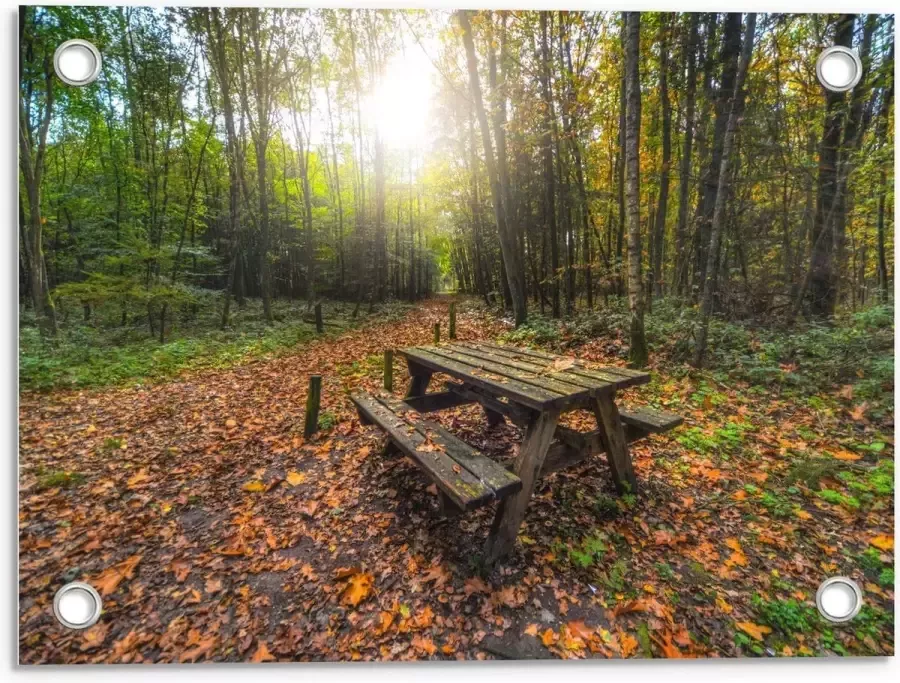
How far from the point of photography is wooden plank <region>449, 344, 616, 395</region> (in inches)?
92.8

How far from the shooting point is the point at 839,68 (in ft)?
6.66

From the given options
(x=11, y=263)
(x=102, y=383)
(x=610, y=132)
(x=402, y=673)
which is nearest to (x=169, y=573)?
(x=402, y=673)

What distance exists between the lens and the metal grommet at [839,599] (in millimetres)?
1741

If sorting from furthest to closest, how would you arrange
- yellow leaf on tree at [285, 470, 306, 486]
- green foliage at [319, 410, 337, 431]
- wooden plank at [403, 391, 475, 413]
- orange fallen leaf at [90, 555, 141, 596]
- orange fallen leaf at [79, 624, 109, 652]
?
1. green foliage at [319, 410, 337, 431]
2. wooden plank at [403, 391, 475, 413]
3. yellow leaf on tree at [285, 470, 306, 486]
4. orange fallen leaf at [90, 555, 141, 596]
5. orange fallen leaf at [79, 624, 109, 652]

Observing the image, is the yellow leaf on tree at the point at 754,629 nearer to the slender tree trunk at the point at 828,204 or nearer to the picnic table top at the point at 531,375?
the picnic table top at the point at 531,375

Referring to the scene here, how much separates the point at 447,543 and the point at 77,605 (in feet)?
6.43

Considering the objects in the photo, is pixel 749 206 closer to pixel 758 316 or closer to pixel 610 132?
pixel 758 316

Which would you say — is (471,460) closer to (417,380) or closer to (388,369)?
(417,380)

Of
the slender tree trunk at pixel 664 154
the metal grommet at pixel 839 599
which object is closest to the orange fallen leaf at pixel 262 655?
the metal grommet at pixel 839 599

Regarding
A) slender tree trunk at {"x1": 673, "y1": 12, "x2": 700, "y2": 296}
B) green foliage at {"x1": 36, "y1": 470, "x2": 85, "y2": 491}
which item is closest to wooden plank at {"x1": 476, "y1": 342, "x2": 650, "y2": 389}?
green foliage at {"x1": 36, "y1": 470, "x2": 85, "y2": 491}

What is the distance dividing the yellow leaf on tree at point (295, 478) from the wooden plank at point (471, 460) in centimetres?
114

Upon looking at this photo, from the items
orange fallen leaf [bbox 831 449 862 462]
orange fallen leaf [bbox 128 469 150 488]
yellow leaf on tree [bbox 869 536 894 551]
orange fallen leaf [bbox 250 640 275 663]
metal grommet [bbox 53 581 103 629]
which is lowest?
orange fallen leaf [bbox 250 640 275 663]

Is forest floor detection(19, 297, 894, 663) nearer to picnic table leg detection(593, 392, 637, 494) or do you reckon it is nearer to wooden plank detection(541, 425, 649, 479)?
picnic table leg detection(593, 392, 637, 494)

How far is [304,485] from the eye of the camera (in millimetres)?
3188
